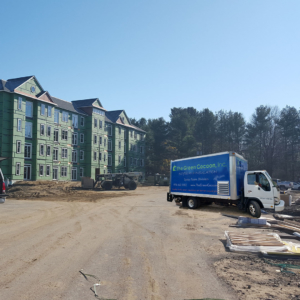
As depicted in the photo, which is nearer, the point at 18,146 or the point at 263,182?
the point at 263,182

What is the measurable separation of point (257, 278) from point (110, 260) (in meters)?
3.36

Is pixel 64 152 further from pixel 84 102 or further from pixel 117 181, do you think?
pixel 117 181

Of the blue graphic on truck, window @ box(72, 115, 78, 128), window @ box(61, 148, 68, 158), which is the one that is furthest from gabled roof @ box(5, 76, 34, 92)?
the blue graphic on truck

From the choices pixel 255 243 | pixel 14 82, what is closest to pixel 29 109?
pixel 14 82

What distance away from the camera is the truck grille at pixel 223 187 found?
16.2 m

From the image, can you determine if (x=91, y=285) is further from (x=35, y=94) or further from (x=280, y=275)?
(x=35, y=94)

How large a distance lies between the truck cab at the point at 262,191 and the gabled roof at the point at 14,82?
37567 millimetres

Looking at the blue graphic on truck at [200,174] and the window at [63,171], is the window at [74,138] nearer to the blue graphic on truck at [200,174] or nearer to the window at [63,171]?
the window at [63,171]

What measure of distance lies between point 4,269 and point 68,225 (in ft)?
19.6

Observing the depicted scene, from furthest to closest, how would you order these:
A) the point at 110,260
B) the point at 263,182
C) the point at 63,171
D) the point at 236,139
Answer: the point at 236,139 < the point at 63,171 < the point at 263,182 < the point at 110,260

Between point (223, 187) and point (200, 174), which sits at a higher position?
point (200, 174)

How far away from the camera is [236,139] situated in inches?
3253

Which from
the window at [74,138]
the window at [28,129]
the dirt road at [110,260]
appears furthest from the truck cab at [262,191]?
the window at [74,138]

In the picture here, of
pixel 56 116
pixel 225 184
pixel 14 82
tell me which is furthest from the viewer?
pixel 56 116
